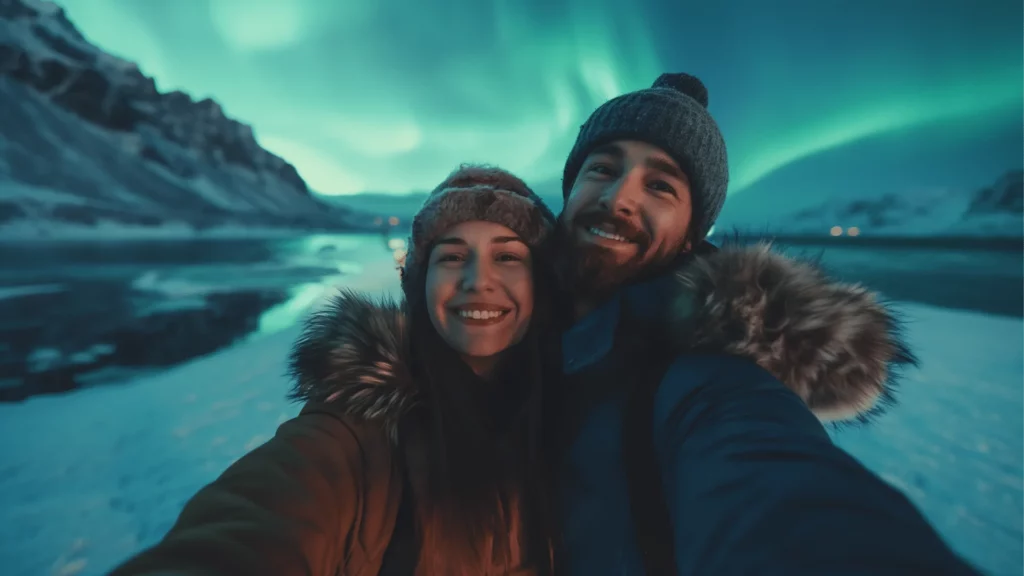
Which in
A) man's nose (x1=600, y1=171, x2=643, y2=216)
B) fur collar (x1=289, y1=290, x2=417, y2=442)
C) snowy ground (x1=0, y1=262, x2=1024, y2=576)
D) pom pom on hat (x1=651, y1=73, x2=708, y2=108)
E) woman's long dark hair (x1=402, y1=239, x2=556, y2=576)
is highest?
pom pom on hat (x1=651, y1=73, x2=708, y2=108)

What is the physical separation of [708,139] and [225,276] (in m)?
14.8

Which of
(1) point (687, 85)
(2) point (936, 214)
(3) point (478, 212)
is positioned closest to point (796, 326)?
(3) point (478, 212)

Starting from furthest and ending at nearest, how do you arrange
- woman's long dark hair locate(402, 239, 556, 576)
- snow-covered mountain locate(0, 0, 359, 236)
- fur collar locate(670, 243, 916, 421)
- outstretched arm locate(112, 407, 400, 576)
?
snow-covered mountain locate(0, 0, 359, 236) < woman's long dark hair locate(402, 239, 556, 576) < fur collar locate(670, 243, 916, 421) < outstretched arm locate(112, 407, 400, 576)

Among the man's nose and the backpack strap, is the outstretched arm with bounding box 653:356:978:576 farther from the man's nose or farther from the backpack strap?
the man's nose

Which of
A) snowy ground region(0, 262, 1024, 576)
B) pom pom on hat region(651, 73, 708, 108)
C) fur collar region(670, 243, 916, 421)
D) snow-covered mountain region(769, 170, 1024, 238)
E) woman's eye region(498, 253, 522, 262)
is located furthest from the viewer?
snow-covered mountain region(769, 170, 1024, 238)

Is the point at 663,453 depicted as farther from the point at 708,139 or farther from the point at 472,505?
the point at 708,139

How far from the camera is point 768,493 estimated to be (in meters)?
0.69

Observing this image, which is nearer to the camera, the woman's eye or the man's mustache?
the man's mustache

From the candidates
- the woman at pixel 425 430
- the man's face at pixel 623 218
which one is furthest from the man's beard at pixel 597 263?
the woman at pixel 425 430

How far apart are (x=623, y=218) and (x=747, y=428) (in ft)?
2.49

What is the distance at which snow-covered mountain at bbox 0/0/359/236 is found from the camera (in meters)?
32.8

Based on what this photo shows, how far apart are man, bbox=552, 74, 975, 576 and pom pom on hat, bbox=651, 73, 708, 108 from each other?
468 mm

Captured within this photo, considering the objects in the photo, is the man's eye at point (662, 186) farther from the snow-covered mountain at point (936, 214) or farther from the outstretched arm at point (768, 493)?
the snow-covered mountain at point (936, 214)

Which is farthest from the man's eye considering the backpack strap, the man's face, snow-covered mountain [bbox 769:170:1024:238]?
snow-covered mountain [bbox 769:170:1024:238]
